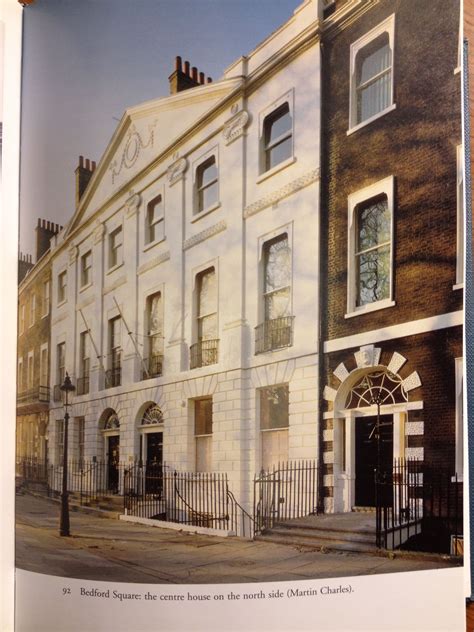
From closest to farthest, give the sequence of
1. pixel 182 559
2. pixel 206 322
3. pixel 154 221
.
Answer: pixel 182 559 < pixel 206 322 < pixel 154 221

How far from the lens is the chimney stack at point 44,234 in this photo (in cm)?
549

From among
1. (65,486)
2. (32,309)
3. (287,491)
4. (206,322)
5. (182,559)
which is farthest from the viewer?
(32,309)

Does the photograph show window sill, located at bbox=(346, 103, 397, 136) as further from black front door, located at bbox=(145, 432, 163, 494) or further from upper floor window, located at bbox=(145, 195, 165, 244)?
black front door, located at bbox=(145, 432, 163, 494)

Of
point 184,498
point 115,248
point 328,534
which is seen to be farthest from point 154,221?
point 328,534

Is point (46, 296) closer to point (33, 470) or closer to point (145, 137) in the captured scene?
point (33, 470)

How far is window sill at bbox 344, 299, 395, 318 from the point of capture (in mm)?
5105

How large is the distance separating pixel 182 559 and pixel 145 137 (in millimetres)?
2989

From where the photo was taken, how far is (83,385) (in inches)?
217

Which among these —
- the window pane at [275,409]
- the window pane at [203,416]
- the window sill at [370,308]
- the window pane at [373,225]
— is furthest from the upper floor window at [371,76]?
the window pane at [203,416]

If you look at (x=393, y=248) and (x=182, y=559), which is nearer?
(x=182, y=559)

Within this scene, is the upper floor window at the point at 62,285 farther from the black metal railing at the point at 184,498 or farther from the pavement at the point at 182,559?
the pavement at the point at 182,559

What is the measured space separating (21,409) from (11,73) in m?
2.54

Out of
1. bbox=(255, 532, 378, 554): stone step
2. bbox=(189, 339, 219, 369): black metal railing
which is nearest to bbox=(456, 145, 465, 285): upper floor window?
bbox=(189, 339, 219, 369): black metal railing

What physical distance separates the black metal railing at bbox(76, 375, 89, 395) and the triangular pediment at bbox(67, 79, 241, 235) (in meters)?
1.11
